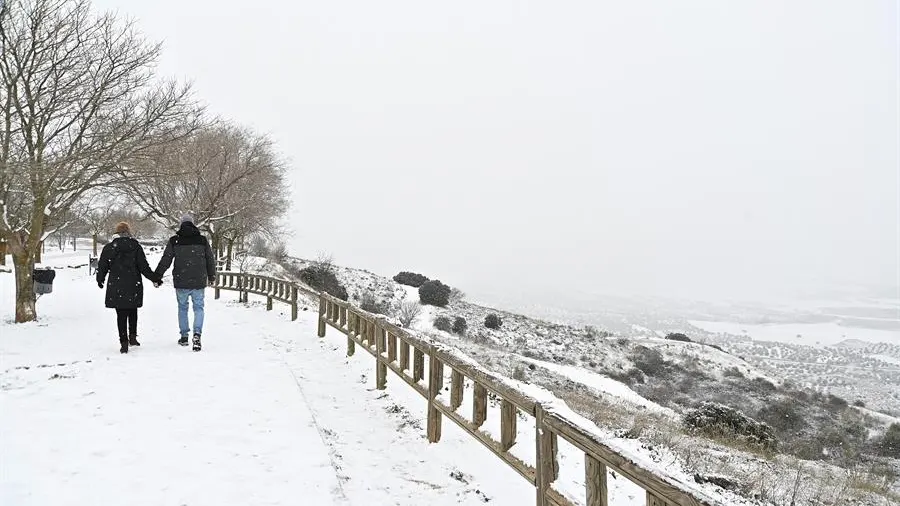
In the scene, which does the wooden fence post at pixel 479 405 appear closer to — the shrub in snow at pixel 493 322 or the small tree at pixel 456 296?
the shrub in snow at pixel 493 322

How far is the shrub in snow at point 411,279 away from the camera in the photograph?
136 feet

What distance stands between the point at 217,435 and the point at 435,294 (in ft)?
98.8

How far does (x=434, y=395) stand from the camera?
534 centimetres

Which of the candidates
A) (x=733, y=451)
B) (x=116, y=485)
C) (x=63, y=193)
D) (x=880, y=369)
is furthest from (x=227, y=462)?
(x=880, y=369)

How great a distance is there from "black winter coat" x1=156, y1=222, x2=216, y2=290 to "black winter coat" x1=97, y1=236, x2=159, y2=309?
0.43 meters

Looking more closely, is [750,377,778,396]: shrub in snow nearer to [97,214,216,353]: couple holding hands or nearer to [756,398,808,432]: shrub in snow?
[756,398,808,432]: shrub in snow

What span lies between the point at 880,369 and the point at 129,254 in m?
41.0

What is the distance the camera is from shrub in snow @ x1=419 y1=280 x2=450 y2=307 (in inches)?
1365

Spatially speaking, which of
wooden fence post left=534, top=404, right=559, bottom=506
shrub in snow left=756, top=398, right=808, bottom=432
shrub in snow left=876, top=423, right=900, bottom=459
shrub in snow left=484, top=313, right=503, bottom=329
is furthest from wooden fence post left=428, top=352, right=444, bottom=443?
shrub in snow left=484, top=313, right=503, bottom=329

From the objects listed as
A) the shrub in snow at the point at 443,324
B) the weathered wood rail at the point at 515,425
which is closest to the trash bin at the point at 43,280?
the weathered wood rail at the point at 515,425

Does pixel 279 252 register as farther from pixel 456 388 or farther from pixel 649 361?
pixel 456 388

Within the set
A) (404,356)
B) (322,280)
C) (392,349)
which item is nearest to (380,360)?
(392,349)

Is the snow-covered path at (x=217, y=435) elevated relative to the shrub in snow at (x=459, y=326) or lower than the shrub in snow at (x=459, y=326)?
elevated

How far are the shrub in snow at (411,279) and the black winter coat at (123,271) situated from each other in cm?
3322
